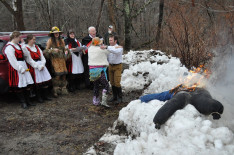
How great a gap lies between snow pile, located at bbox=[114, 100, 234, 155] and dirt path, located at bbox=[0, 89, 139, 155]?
3.57 feet

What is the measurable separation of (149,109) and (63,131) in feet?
6.30

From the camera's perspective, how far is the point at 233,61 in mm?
6488

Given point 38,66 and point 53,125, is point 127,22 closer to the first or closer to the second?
point 38,66

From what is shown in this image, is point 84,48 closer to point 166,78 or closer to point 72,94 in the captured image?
point 72,94

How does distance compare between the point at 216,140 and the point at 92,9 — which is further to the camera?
the point at 92,9

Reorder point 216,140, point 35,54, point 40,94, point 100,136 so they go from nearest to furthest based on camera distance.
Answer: point 216,140 → point 100,136 → point 35,54 → point 40,94

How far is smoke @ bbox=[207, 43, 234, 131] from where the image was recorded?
3.57 m

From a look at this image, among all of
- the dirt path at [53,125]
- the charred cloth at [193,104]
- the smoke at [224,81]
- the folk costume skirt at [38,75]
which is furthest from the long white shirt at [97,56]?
the smoke at [224,81]

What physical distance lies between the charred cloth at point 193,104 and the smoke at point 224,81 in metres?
0.26

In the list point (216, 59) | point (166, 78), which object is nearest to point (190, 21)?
point (216, 59)

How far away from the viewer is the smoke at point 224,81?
357cm

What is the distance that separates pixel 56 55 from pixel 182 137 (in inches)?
174

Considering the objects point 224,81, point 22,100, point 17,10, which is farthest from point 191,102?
point 17,10

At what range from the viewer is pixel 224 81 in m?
5.58
